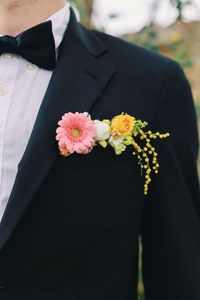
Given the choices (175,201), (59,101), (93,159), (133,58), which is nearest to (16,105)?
(59,101)

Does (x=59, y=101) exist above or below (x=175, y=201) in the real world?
above

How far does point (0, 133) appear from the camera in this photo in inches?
56.4

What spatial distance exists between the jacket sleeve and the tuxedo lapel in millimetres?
192

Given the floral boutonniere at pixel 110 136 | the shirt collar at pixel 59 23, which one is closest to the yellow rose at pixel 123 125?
the floral boutonniere at pixel 110 136

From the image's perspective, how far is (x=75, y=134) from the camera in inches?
56.5

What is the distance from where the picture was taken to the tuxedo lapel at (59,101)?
1.35 meters

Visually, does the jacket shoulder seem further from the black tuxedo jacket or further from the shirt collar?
the shirt collar

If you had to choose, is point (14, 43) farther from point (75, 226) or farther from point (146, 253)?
point (146, 253)

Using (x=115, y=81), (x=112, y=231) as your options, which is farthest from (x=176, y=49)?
(x=112, y=231)

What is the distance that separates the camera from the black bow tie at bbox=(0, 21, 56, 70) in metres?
1.50

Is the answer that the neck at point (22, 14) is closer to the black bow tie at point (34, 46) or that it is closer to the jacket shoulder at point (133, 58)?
the black bow tie at point (34, 46)

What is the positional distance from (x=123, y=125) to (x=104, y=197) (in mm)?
188

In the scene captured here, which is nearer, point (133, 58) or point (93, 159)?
point (93, 159)

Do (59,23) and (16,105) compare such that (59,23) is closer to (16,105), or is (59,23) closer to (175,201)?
(16,105)
